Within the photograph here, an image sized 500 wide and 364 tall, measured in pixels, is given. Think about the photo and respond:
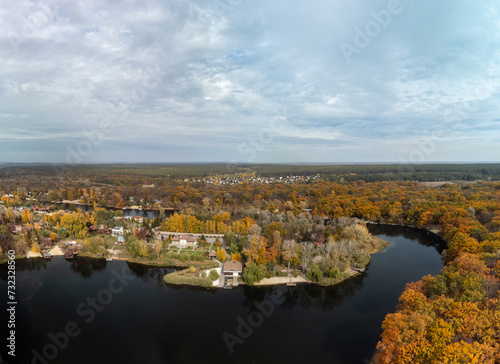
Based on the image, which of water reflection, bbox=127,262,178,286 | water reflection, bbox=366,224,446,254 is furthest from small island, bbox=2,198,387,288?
water reflection, bbox=366,224,446,254

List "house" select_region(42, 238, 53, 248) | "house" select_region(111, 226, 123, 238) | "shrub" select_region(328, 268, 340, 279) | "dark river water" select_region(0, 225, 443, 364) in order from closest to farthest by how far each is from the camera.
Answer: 1. "dark river water" select_region(0, 225, 443, 364)
2. "shrub" select_region(328, 268, 340, 279)
3. "house" select_region(42, 238, 53, 248)
4. "house" select_region(111, 226, 123, 238)

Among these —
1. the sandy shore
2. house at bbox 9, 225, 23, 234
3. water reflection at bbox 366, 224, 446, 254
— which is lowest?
the sandy shore

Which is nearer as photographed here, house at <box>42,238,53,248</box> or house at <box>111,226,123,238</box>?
house at <box>42,238,53,248</box>

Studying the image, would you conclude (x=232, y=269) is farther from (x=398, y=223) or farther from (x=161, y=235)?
(x=398, y=223)

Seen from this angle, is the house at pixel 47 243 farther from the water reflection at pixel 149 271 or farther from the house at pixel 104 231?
the water reflection at pixel 149 271

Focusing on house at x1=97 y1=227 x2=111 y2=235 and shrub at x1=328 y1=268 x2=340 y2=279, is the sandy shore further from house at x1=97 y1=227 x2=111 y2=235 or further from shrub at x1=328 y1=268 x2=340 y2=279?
house at x1=97 y1=227 x2=111 y2=235

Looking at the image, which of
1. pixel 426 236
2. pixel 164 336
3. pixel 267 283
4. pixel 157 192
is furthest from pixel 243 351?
pixel 157 192
